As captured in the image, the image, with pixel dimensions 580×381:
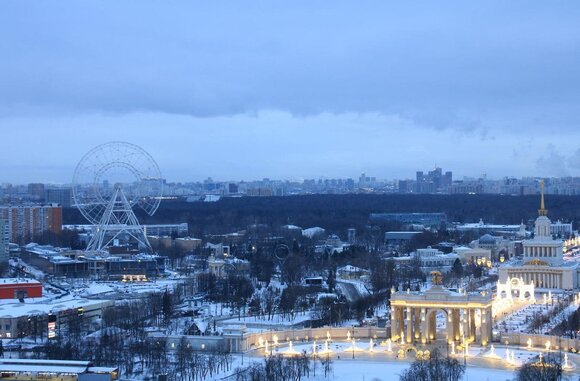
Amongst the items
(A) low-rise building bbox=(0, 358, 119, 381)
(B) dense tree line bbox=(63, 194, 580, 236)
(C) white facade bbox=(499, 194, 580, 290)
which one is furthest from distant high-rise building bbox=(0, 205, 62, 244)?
(A) low-rise building bbox=(0, 358, 119, 381)

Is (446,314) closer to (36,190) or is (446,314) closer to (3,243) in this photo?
(3,243)

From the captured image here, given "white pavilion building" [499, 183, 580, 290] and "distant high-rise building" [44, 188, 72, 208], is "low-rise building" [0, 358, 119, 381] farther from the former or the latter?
"distant high-rise building" [44, 188, 72, 208]

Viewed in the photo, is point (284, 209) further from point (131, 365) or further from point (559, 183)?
point (131, 365)

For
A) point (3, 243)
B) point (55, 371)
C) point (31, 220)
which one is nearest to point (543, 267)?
point (55, 371)

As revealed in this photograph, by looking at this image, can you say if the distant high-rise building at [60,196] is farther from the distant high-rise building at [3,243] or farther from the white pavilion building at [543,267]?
the white pavilion building at [543,267]

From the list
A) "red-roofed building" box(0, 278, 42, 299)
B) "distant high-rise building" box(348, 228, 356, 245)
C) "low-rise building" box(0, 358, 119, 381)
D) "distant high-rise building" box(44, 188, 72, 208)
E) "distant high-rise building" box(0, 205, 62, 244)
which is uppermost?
"distant high-rise building" box(44, 188, 72, 208)

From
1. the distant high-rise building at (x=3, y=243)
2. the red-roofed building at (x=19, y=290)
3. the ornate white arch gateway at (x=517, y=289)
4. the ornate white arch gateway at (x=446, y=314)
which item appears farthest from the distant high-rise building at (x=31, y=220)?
the ornate white arch gateway at (x=446, y=314)

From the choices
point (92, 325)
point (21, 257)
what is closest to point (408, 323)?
point (92, 325)
